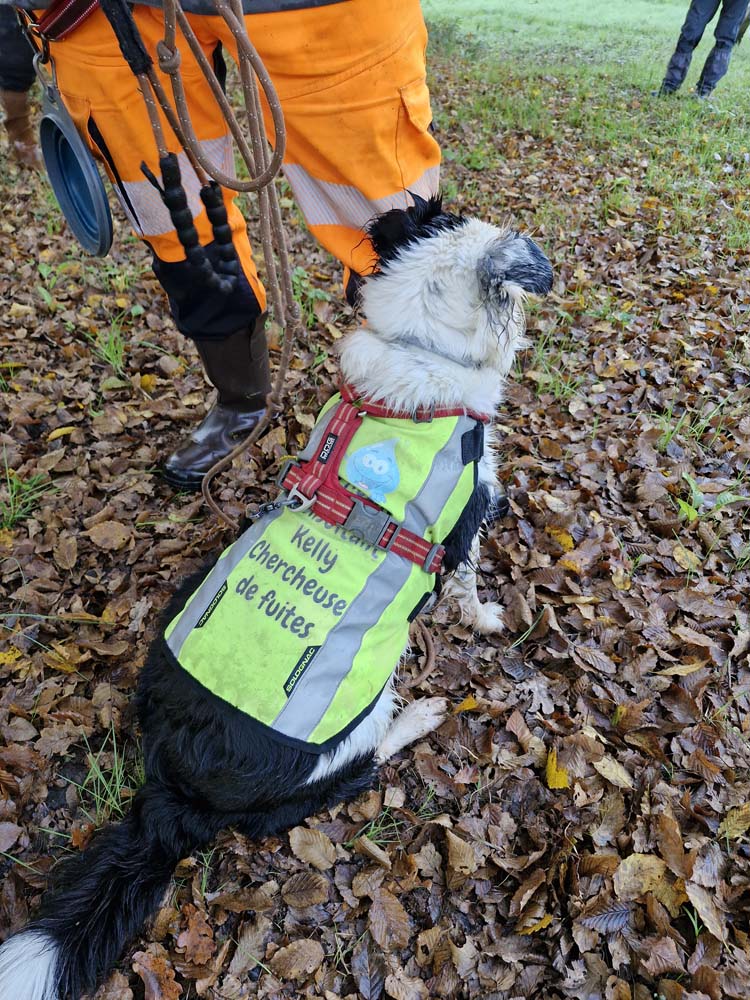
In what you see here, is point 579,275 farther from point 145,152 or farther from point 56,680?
point 56,680

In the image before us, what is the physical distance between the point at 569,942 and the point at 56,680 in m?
2.14

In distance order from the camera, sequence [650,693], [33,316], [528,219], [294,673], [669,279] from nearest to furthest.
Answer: [294,673] → [650,693] → [33,316] → [669,279] → [528,219]

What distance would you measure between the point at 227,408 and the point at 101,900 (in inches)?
91.6

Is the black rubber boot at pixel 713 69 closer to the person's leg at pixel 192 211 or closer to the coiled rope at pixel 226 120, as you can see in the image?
the person's leg at pixel 192 211

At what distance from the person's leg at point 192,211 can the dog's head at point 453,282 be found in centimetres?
80

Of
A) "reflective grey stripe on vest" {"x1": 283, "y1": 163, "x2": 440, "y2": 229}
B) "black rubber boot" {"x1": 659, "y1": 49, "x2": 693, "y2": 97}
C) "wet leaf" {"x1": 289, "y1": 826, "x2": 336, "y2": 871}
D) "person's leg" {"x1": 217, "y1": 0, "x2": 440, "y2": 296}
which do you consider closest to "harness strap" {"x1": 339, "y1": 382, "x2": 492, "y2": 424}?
"person's leg" {"x1": 217, "y1": 0, "x2": 440, "y2": 296}

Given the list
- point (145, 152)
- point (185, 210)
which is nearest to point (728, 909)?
point (185, 210)

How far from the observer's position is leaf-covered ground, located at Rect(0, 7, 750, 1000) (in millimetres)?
1857

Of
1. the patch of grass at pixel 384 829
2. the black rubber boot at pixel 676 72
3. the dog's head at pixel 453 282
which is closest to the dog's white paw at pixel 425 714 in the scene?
the patch of grass at pixel 384 829

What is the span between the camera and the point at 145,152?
7.23 ft

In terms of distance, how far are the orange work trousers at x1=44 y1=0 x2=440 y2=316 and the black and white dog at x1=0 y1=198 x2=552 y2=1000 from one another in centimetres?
25

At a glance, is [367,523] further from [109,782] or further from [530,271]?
[109,782]

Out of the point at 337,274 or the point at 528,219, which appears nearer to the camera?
the point at 337,274

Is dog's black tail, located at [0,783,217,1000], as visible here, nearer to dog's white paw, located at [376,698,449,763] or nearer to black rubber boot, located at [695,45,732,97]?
dog's white paw, located at [376,698,449,763]
